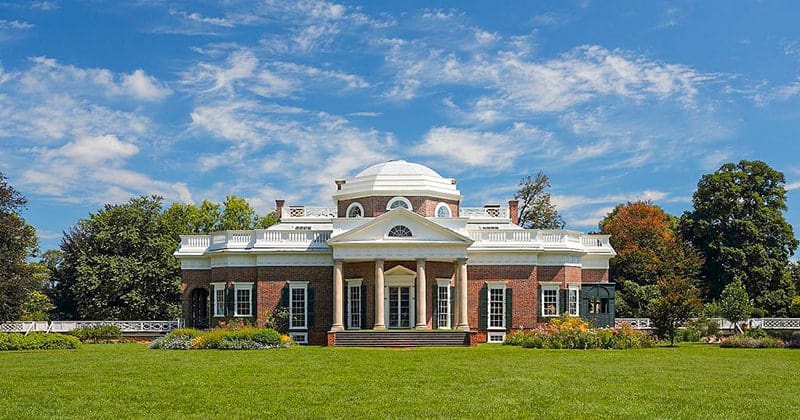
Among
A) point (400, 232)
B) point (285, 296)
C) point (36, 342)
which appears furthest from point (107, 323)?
point (400, 232)

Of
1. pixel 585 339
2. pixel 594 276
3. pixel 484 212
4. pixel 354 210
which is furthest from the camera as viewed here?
pixel 484 212

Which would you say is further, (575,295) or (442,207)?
(442,207)

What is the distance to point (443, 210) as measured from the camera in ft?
156

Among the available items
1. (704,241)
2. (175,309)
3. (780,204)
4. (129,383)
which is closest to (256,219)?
(175,309)

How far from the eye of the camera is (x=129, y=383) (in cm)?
1908

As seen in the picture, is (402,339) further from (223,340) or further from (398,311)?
(223,340)

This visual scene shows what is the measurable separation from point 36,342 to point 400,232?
1615cm

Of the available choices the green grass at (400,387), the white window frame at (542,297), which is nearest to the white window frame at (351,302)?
the white window frame at (542,297)

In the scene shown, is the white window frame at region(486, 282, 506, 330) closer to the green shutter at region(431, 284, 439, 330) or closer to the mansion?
the mansion

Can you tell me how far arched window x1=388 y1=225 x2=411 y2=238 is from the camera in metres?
41.7

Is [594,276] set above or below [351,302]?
above

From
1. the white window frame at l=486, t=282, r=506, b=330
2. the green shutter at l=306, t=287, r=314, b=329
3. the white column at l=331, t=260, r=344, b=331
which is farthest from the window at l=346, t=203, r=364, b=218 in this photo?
the white window frame at l=486, t=282, r=506, b=330

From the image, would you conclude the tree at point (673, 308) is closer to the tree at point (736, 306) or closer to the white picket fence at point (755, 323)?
the tree at point (736, 306)

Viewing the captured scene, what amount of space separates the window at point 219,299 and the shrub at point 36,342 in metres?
8.56
